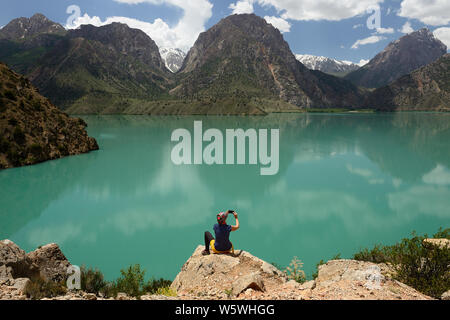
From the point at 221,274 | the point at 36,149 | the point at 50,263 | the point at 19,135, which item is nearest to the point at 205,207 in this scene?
the point at 221,274

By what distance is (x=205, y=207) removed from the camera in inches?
844

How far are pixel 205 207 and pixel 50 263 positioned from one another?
1250cm

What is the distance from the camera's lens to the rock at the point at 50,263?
9586 mm

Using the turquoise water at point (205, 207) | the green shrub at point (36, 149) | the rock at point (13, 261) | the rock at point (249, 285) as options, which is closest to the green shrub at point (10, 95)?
the green shrub at point (36, 149)

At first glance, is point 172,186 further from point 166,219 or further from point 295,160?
point 295,160

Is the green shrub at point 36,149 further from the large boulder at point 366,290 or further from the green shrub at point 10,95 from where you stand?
the large boulder at point 366,290

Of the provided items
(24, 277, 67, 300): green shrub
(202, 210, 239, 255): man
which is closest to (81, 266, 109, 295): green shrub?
(24, 277, 67, 300): green shrub

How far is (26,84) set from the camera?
149 feet

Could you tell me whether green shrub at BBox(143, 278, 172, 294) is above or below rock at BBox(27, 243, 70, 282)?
below

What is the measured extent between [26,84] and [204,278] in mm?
51111

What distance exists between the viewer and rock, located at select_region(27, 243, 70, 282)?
31.4 feet

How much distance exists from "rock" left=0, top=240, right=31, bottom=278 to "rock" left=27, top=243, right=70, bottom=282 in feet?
1.65

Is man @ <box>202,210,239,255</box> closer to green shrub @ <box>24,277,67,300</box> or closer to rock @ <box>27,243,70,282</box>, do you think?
rock @ <box>27,243,70,282</box>
